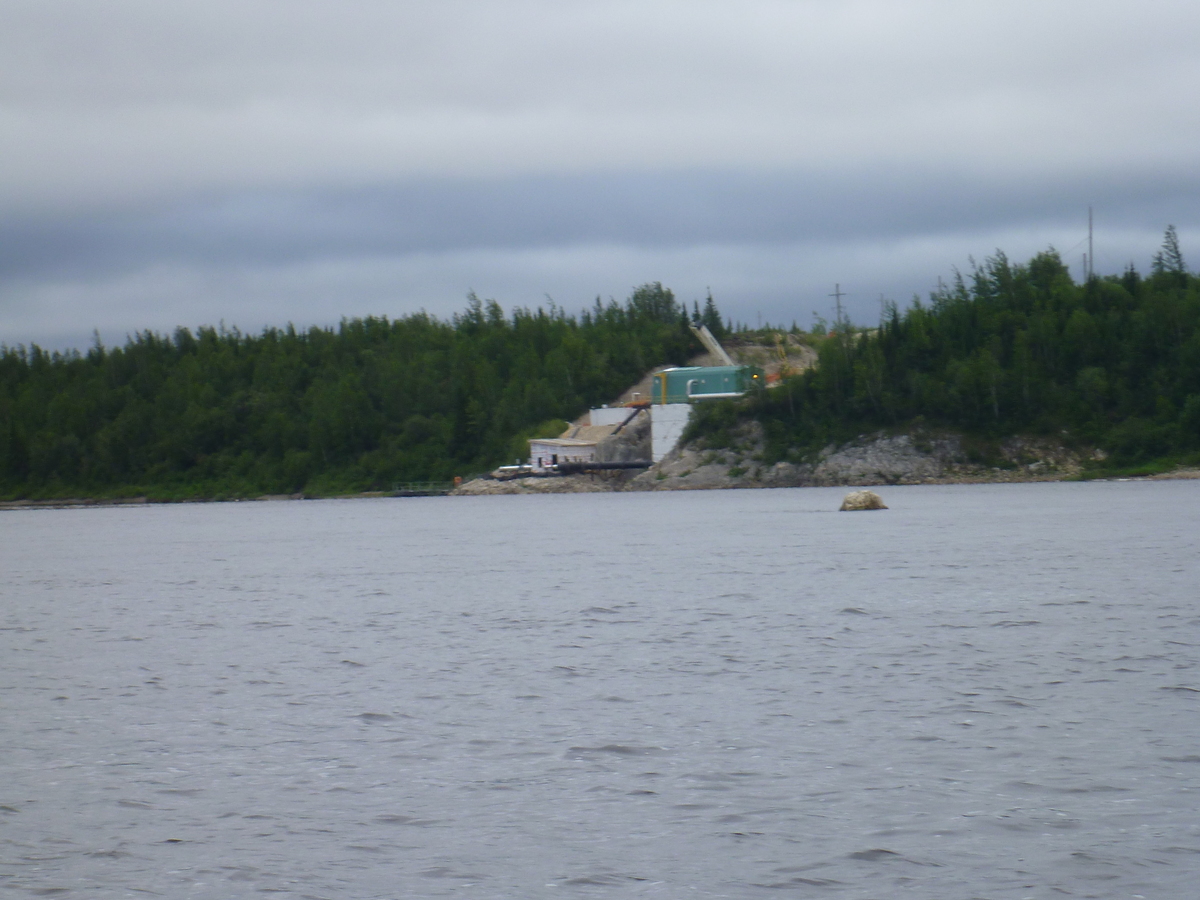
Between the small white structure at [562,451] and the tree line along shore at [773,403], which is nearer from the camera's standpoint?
the tree line along shore at [773,403]

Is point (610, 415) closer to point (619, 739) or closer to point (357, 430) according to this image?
point (357, 430)

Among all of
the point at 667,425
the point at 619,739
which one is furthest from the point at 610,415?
the point at 619,739

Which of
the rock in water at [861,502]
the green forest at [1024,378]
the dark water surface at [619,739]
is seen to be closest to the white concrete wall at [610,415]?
the green forest at [1024,378]

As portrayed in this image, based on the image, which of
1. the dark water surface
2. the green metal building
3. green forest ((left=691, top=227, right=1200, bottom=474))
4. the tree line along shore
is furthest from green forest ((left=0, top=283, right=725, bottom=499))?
the dark water surface

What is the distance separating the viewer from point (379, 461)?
6644 inches

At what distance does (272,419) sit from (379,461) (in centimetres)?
2396

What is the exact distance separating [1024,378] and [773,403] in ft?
83.2

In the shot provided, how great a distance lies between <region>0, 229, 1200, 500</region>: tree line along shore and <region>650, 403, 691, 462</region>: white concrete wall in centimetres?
176

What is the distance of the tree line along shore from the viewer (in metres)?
130

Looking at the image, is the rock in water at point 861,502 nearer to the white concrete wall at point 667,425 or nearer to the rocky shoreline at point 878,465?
the rocky shoreline at point 878,465

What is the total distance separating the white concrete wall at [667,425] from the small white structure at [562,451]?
28.9 feet

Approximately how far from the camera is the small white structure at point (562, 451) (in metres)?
148

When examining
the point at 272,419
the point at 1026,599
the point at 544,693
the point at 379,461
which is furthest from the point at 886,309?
the point at 544,693

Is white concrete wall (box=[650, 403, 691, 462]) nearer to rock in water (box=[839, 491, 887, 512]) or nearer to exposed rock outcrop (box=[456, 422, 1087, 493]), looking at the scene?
exposed rock outcrop (box=[456, 422, 1087, 493])
